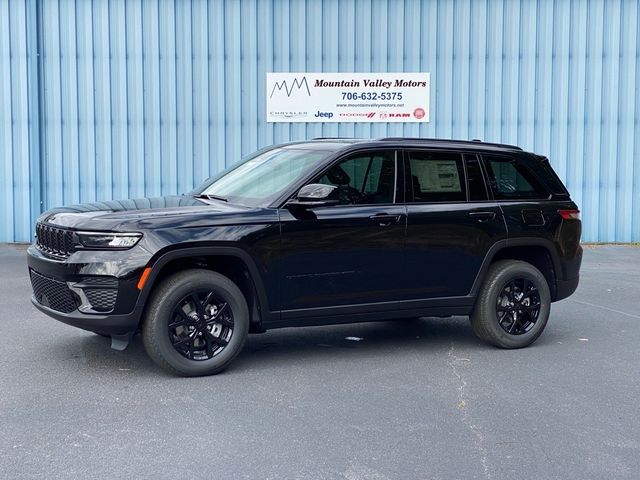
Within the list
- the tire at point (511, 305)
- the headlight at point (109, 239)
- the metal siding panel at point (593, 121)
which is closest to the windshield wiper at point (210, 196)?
the headlight at point (109, 239)

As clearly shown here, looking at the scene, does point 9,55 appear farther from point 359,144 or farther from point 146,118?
point 359,144

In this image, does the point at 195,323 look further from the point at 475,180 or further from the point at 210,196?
the point at 475,180

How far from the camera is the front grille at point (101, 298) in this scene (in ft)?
19.3

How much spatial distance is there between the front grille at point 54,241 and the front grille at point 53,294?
0.64ft

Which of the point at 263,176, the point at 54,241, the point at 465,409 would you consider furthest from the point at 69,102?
the point at 465,409

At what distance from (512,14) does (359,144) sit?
948cm

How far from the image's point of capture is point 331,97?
15.1 metres

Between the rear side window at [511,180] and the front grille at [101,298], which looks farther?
the rear side window at [511,180]

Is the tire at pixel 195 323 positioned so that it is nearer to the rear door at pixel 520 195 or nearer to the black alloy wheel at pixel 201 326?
the black alloy wheel at pixel 201 326

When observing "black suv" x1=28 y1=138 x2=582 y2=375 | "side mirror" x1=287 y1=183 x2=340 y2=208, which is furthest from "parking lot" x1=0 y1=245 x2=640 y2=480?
"side mirror" x1=287 y1=183 x2=340 y2=208

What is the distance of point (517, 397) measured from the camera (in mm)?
5855

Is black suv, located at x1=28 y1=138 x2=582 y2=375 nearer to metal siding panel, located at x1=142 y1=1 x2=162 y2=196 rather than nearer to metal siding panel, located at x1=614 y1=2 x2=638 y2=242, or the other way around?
metal siding panel, located at x1=142 y1=1 x2=162 y2=196

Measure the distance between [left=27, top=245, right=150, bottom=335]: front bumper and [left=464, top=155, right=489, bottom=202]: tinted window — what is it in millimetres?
2830

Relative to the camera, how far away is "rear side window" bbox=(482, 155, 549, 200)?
737cm
